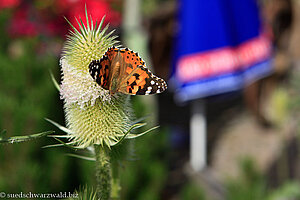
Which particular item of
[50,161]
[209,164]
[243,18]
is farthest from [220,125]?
[50,161]

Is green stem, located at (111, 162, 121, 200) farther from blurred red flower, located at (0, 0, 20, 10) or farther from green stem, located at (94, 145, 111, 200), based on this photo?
blurred red flower, located at (0, 0, 20, 10)

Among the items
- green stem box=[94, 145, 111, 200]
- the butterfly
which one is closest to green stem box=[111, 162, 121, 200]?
green stem box=[94, 145, 111, 200]

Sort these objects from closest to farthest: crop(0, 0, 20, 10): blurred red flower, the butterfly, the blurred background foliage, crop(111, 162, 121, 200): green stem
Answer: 1. the butterfly
2. crop(111, 162, 121, 200): green stem
3. the blurred background foliage
4. crop(0, 0, 20, 10): blurred red flower

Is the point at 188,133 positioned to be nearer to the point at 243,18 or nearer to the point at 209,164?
the point at 209,164

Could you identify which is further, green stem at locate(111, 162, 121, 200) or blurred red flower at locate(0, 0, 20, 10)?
blurred red flower at locate(0, 0, 20, 10)

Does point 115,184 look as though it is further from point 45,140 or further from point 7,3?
point 7,3

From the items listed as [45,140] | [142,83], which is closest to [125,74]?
[142,83]

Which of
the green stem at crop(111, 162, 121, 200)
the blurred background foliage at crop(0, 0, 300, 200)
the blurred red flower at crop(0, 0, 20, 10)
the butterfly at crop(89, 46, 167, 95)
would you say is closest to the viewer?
the butterfly at crop(89, 46, 167, 95)

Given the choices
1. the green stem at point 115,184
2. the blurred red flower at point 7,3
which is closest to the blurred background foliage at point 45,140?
the blurred red flower at point 7,3

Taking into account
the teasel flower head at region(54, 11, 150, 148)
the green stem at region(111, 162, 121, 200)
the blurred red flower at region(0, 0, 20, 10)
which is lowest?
the green stem at region(111, 162, 121, 200)

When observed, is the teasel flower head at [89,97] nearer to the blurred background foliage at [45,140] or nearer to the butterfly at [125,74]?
the butterfly at [125,74]
